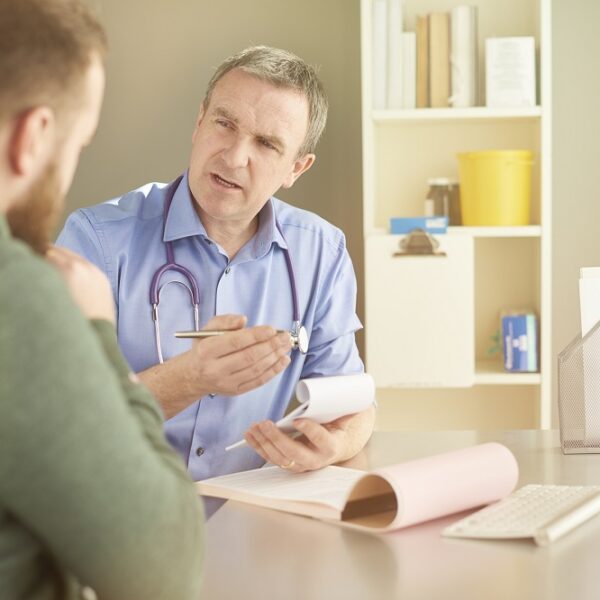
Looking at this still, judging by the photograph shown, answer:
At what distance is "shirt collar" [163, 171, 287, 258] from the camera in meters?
2.12

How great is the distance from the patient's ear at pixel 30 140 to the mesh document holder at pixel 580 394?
121 cm

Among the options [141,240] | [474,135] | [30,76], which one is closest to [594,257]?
[474,135]

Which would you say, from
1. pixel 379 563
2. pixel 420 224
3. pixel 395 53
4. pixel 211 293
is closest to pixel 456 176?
pixel 420 224

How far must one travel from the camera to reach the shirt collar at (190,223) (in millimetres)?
2115

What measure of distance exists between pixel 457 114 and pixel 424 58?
0.21 meters

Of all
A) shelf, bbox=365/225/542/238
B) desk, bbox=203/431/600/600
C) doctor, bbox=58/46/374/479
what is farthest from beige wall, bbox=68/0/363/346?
desk, bbox=203/431/600/600

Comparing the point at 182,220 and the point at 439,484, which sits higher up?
the point at 182,220

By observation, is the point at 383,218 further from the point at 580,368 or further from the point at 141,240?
the point at 580,368

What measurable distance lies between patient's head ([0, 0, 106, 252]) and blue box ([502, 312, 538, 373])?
2.42 meters

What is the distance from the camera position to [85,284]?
887mm

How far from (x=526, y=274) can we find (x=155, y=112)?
54.7 inches

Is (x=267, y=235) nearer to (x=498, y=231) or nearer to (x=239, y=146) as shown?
(x=239, y=146)

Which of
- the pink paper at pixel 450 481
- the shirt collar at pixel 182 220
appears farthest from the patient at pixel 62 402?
the shirt collar at pixel 182 220

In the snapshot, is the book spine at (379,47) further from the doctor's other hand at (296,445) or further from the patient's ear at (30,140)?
the patient's ear at (30,140)
